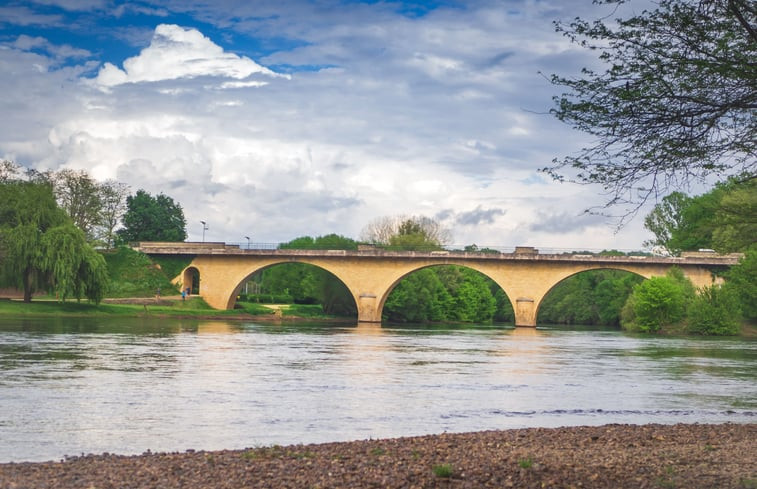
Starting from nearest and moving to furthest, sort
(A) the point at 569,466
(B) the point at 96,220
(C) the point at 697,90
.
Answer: (A) the point at 569,466 < (C) the point at 697,90 < (B) the point at 96,220

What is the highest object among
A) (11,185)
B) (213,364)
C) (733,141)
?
(11,185)

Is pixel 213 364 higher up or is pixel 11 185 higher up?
pixel 11 185

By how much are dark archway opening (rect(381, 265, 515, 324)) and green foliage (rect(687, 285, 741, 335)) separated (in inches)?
948

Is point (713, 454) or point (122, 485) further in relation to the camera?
point (713, 454)

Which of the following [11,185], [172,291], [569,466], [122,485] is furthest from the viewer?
[172,291]

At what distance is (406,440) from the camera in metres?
11.9

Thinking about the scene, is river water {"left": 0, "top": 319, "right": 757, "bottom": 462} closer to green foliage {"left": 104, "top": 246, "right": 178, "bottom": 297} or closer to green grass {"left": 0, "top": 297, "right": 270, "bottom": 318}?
green grass {"left": 0, "top": 297, "right": 270, "bottom": 318}

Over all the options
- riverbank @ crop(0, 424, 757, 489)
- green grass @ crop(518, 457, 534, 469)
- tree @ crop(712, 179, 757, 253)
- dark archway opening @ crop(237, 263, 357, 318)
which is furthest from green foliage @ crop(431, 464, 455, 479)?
dark archway opening @ crop(237, 263, 357, 318)

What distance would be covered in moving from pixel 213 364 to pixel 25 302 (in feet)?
111

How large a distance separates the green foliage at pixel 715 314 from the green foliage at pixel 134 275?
137ft

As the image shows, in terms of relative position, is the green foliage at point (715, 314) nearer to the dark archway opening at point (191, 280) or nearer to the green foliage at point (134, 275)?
the dark archway opening at point (191, 280)

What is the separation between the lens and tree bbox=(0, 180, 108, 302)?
5172 centimetres

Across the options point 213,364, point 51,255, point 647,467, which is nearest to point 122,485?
point 647,467

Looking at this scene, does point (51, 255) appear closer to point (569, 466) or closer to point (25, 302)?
point (25, 302)
